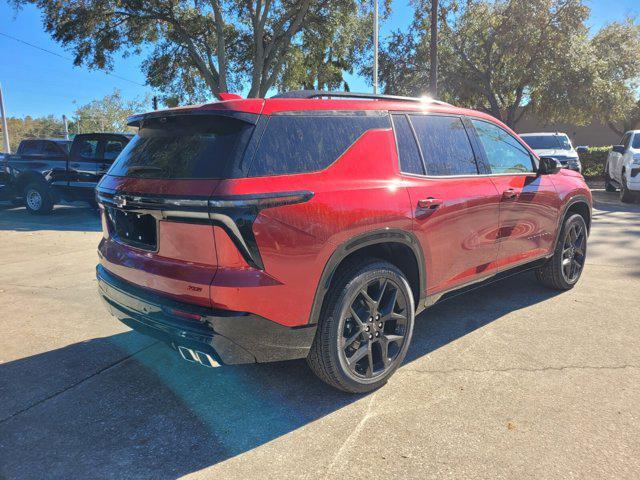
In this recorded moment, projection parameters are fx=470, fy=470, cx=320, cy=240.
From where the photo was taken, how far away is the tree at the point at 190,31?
15.8m

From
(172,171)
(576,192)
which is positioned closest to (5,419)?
(172,171)

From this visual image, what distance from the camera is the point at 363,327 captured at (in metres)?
2.93

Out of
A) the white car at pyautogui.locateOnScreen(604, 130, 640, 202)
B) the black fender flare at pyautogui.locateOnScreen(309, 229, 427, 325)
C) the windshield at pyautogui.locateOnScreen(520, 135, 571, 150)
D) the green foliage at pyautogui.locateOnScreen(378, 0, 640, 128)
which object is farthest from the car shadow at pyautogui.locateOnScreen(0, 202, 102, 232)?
the green foliage at pyautogui.locateOnScreen(378, 0, 640, 128)

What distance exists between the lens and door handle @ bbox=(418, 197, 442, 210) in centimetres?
316

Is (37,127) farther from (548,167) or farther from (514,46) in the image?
(548,167)

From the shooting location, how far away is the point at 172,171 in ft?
8.63

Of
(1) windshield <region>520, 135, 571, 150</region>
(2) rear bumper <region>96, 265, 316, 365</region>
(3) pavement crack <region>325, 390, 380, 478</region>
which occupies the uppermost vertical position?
(1) windshield <region>520, 135, 571, 150</region>

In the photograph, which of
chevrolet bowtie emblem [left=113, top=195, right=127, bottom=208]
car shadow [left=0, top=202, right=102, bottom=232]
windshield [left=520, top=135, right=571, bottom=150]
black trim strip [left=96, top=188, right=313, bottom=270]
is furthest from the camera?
windshield [left=520, top=135, right=571, bottom=150]

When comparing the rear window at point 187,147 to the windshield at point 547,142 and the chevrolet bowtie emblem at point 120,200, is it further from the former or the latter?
the windshield at point 547,142

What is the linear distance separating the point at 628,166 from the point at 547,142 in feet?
7.71

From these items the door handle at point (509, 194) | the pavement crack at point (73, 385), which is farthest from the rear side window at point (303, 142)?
the pavement crack at point (73, 385)

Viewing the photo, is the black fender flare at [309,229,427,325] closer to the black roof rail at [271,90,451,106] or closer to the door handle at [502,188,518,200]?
the black roof rail at [271,90,451,106]

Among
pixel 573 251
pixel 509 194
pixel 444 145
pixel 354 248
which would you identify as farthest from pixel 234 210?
pixel 573 251

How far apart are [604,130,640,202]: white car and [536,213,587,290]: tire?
8.37m
